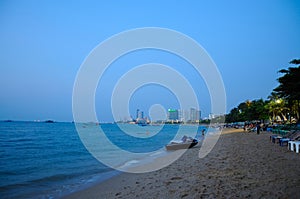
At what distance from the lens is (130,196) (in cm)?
669

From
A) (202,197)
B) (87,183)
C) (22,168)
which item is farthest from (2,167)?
(202,197)

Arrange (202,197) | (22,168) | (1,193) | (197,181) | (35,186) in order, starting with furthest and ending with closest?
(22,168), (35,186), (1,193), (197,181), (202,197)

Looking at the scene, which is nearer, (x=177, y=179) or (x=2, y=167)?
(x=177, y=179)

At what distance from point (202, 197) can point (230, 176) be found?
7.66 ft

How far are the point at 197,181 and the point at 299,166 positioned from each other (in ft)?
12.4

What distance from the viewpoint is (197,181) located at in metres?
7.26

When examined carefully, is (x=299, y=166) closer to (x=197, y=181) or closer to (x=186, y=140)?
(x=197, y=181)

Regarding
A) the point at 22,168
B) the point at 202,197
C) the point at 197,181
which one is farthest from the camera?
the point at 22,168

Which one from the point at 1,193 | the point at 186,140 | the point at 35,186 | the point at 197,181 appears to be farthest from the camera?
the point at 186,140

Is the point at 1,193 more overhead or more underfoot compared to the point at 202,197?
more underfoot

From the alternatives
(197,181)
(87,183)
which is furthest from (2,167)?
(197,181)

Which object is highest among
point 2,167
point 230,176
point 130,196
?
point 230,176

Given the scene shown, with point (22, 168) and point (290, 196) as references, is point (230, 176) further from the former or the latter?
point (22, 168)

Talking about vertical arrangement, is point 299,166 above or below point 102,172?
above
